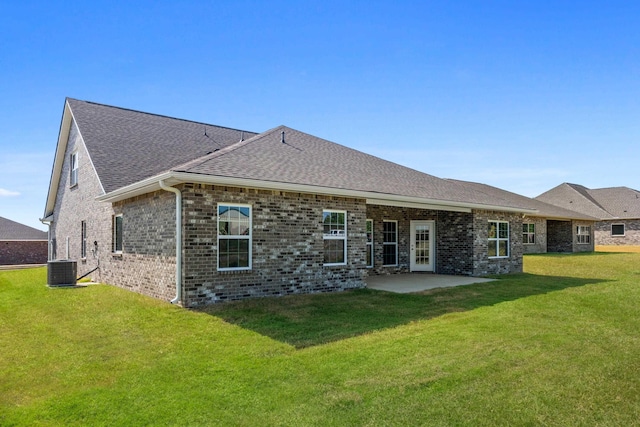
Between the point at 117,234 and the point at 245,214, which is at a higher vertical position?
the point at 245,214

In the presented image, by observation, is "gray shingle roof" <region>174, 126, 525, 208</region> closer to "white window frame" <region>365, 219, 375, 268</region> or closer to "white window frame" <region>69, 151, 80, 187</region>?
Result: "white window frame" <region>365, 219, 375, 268</region>

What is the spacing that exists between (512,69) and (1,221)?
4578 centimetres

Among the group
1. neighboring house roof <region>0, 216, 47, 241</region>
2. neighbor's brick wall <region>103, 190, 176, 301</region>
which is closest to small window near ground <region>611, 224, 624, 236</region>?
neighbor's brick wall <region>103, 190, 176, 301</region>

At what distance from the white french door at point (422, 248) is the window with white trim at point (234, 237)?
9.21m

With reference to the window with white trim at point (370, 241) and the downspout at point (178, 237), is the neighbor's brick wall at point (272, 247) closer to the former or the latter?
the downspout at point (178, 237)

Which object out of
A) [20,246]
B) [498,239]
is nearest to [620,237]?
[498,239]

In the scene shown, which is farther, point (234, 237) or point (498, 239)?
point (498, 239)

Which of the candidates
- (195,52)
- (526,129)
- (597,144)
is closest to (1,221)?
(195,52)

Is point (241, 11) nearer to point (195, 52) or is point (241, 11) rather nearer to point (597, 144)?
point (195, 52)

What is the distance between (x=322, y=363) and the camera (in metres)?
5.85

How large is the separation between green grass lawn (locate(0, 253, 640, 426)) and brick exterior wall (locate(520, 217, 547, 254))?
21001mm

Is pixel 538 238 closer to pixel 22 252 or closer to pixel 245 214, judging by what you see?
pixel 245 214

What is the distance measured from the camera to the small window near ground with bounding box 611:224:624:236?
41.1m

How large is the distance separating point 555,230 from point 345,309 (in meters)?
30.0
